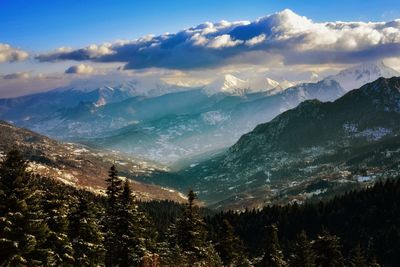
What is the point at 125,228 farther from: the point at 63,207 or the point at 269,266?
the point at 269,266


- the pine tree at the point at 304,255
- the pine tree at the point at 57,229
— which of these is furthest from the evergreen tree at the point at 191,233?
the pine tree at the point at 57,229

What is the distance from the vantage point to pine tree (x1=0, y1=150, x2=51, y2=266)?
137ft

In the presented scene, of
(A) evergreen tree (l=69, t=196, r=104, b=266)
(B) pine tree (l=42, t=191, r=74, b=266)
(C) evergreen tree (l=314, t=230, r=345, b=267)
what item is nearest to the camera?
(B) pine tree (l=42, t=191, r=74, b=266)

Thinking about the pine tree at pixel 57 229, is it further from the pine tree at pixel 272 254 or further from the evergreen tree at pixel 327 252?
the evergreen tree at pixel 327 252

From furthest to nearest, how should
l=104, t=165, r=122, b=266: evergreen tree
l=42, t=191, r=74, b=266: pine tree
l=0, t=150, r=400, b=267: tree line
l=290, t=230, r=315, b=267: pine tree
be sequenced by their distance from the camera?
l=290, t=230, r=315, b=267: pine tree → l=104, t=165, r=122, b=266: evergreen tree → l=42, t=191, r=74, b=266: pine tree → l=0, t=150, r=400, b=267: tree line

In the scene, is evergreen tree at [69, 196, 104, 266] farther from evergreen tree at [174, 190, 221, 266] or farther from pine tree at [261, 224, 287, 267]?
pine tree at [261, 224, 287, 267]

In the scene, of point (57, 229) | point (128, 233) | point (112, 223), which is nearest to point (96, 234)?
point (112, 223)

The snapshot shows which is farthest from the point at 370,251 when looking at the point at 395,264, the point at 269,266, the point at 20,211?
the point at 20,211

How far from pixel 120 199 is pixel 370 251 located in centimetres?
13064

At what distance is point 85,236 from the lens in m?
59.9

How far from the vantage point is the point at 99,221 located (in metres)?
67.9

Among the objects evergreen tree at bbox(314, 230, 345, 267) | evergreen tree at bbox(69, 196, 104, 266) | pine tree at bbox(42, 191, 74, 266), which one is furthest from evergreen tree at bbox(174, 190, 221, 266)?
pine tree at bbox(42, 191, 74, 266)

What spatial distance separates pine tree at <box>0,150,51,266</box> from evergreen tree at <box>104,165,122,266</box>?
18.3 m

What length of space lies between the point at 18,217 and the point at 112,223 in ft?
73.1
